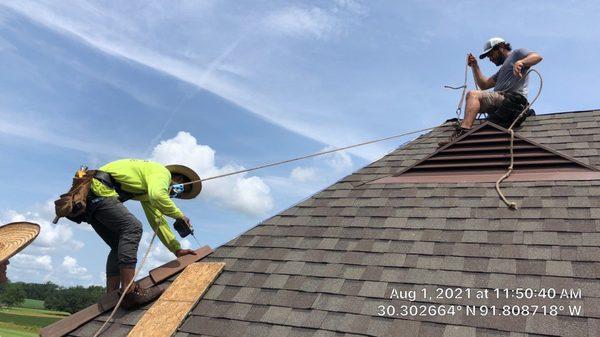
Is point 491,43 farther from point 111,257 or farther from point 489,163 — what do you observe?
point 111,257

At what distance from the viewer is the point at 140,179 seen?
175 inches

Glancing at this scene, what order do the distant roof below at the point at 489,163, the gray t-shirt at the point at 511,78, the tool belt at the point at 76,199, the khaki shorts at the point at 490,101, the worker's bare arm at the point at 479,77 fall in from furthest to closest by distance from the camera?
the worker's bare arm at the point at 479,77 → the gray t-shirt at the point at 511,78 → the khaki shorts at the point at 490,101 → the distant roof below at the point at 489,163 → the tool belt at the point at 76,199

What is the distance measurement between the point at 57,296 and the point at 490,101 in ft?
251

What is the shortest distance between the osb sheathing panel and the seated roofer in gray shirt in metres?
3.10

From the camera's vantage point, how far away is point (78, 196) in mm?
4059

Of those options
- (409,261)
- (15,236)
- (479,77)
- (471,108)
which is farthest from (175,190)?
(479,77)

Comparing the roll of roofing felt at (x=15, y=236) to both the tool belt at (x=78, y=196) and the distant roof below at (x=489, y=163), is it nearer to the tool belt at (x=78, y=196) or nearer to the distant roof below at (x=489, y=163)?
the tool belt at (x=78, y=196)

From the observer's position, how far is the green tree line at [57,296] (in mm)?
63625

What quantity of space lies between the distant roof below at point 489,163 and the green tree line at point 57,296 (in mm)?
62978

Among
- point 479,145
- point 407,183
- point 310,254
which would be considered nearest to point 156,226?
point 310,254

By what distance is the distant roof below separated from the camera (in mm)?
4531

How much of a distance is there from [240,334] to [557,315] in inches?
83.8

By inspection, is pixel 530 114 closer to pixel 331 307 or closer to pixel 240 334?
pixel 331 307

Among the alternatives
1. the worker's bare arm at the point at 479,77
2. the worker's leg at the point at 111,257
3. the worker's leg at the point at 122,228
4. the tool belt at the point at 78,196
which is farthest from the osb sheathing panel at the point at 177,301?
the worker's bare arm at the point at 479,77
